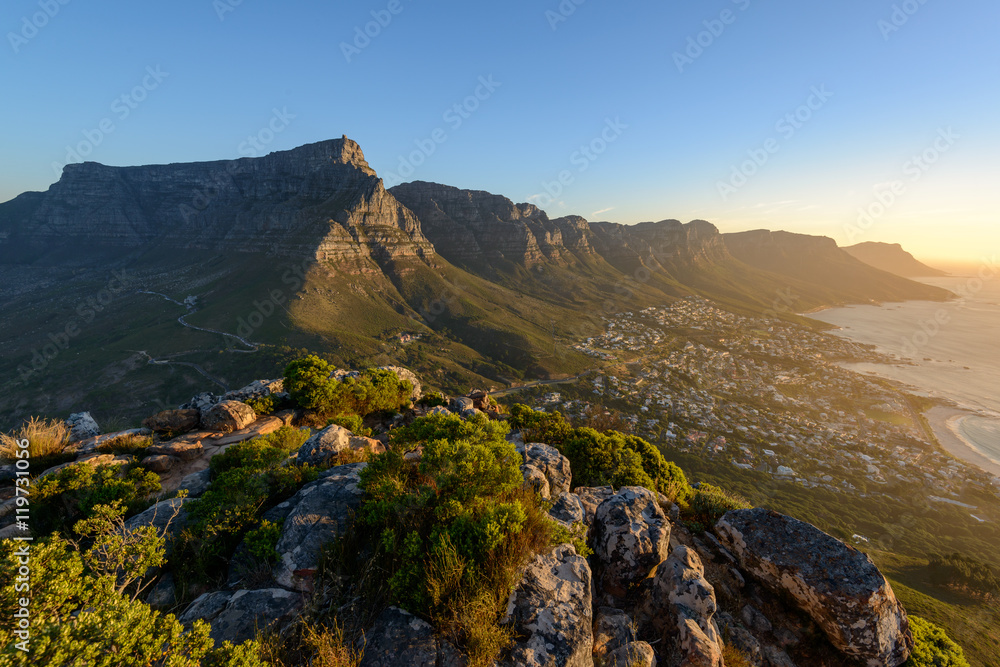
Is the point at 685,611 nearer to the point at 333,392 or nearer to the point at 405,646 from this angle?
the point at 405,646

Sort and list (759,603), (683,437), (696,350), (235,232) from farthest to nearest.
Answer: (235,232) < (696,350) < (683,437) < (759,603)

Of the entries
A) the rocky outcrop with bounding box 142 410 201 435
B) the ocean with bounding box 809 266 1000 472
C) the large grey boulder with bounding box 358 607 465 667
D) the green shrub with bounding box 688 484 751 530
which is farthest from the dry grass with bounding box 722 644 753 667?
the ocean with bounding box 809 266 1000 472

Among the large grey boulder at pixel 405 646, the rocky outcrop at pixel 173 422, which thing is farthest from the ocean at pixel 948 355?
the rocky outcrop at pixel 173 422

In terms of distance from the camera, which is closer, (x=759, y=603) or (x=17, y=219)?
(x=759, y=603)

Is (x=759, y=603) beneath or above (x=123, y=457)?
beneath

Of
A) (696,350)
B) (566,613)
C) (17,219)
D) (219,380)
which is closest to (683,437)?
(696,350)

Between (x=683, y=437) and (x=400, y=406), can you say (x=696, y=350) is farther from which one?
(x=400, y=406)
